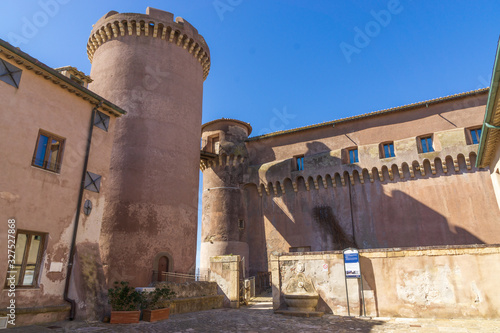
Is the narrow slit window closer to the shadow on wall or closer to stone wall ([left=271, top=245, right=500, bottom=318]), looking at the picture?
the shadow on wall

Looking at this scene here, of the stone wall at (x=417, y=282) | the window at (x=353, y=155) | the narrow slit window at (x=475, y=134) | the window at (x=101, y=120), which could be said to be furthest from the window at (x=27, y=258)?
the narrow slit window at (x=475, y=134)

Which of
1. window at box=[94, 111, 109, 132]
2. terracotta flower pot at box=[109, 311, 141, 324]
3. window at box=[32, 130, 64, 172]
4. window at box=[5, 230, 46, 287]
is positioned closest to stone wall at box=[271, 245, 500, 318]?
terracotta flower pot at box=[109, 311, 141, 324]

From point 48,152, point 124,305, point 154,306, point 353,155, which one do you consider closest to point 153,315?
point 154,306

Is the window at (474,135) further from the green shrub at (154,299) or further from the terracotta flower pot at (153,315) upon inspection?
the terracotta flower pot at (153,315)

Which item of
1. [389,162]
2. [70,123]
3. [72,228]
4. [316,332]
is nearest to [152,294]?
[72,228]

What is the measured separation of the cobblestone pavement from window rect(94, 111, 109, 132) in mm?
6082

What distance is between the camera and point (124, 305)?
31.2 feet

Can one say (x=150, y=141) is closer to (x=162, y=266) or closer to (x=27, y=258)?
(x=162, y=266)

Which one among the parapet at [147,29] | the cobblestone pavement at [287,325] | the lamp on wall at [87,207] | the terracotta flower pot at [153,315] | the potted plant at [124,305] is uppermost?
the parapet at [147,29]

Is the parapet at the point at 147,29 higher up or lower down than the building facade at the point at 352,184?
higher up

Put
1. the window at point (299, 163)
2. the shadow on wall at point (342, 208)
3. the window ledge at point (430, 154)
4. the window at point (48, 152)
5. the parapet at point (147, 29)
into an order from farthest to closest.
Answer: the window at point (299, 163) < the window ledge at point (430, 154) < the shadow on wall at point (342, 208) < the parapet at point (147, 29) < the window at point (48, 152)

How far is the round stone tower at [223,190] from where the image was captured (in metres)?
24.4

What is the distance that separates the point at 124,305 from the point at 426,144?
67.7ft

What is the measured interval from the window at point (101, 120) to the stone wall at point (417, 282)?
330 inches
